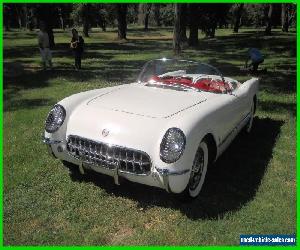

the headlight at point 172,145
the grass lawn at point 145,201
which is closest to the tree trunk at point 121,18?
the grass lawn at point 145,201

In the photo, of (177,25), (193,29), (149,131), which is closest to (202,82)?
(149,131)

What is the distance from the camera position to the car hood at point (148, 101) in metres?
4.61

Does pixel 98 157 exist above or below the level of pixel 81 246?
above

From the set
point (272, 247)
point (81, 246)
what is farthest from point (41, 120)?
point (272, 247)

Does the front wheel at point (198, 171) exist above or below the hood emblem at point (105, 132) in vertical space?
below

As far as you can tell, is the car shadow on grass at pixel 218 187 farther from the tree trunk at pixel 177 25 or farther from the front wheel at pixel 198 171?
the tree trunk at pixel 177 25

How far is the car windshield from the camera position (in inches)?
228

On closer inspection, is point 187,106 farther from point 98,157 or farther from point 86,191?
point 86,191

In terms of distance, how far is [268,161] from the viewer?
237 inches

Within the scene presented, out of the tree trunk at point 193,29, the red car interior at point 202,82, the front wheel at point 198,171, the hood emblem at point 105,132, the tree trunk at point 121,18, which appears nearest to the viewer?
the hood emblem at point 105,132

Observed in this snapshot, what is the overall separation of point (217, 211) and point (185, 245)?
0.76 m

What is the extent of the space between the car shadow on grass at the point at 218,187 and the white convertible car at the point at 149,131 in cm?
23

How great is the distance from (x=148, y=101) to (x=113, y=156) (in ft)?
3.48

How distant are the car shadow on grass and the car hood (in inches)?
36.1
